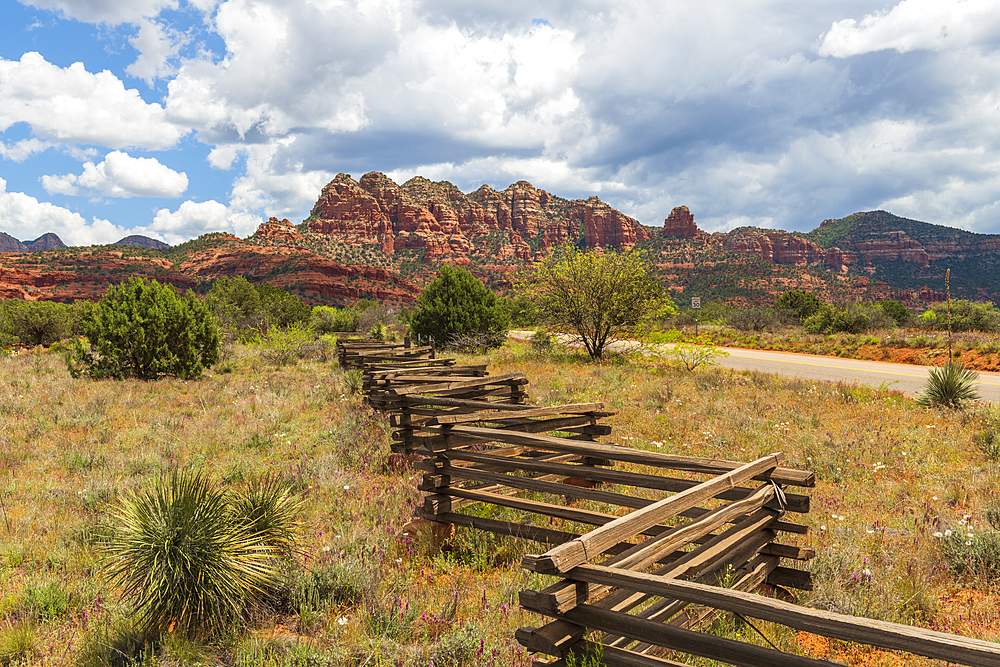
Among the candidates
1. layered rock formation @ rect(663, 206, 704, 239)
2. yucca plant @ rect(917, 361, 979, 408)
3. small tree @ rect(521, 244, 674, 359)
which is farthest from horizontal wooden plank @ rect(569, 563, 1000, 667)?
layered rock formation @ rect(663, 206, 704, 239)

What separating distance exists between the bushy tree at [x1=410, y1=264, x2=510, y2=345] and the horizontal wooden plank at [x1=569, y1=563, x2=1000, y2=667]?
2286 centimetres

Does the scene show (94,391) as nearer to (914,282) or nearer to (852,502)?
(852,502)

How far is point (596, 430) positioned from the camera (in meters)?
6.45

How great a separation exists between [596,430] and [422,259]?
541 ft

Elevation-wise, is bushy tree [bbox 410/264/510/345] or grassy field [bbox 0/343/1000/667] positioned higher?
bushy tree [bbox 410/264/510/345]

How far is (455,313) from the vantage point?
25328 mm

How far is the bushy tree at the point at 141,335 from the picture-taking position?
16234 millimetres

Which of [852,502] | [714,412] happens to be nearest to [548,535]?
[852,502]

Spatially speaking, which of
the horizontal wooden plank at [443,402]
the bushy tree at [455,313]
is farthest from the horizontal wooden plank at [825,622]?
the bushy tree at [455,313]

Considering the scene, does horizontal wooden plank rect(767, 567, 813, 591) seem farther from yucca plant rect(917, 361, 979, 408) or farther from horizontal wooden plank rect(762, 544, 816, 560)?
yucca plant rect(917, 361, 979, 408)

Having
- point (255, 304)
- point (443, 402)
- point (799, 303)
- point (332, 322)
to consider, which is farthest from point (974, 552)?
point (799, 303)

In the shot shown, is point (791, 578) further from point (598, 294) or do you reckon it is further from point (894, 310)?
point (894, 310)

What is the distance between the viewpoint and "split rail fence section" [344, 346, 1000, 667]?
2.19 meters

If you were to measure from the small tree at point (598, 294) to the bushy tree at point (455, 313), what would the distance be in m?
6.01
